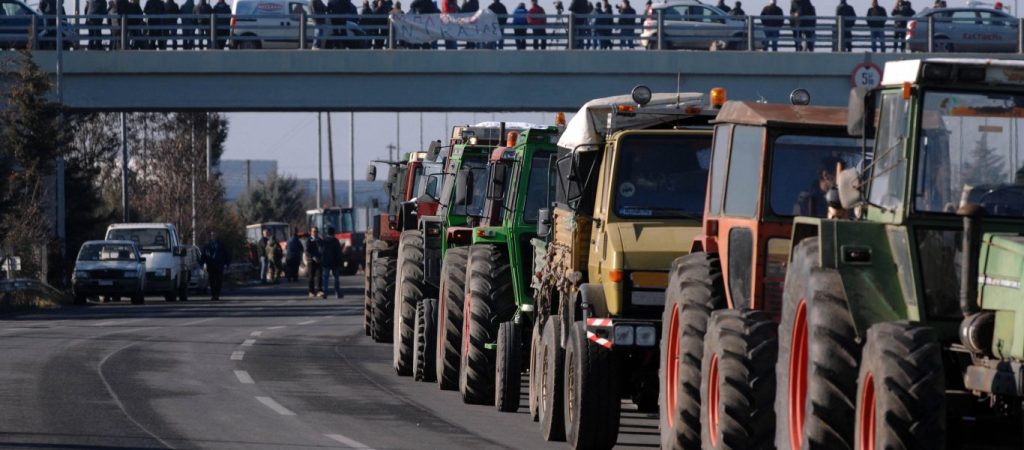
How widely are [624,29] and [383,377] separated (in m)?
25.7

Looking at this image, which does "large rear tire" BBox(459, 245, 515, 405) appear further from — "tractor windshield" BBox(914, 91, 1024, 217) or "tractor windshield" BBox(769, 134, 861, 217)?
"tractor windshield" BBox(914, 91, 1024, 217)

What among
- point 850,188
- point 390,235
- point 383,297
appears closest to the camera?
point 850,188

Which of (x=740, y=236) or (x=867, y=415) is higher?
(x=740, y=236)

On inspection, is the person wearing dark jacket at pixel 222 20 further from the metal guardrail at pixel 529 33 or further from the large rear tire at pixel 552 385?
the large rear tire at pixel 552 385

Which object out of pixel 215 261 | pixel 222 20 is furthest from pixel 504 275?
pixel 215 261

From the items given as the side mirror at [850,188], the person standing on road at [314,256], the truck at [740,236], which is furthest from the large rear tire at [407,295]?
the person standing on road at [314,256]

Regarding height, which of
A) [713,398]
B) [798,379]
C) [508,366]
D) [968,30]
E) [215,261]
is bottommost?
[215,261]

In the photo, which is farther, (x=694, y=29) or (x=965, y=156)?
(x=694, y=29)

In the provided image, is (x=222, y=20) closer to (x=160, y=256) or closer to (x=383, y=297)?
(x=160, y=256)

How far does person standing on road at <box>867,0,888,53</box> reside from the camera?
43.6 metres

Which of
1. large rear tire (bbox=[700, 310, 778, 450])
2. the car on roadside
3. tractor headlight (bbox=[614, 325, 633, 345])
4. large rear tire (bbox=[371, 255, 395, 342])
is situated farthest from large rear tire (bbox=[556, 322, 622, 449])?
the car on roadside

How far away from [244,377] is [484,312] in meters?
3.85

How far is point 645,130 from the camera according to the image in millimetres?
12922

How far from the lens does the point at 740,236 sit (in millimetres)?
11062
